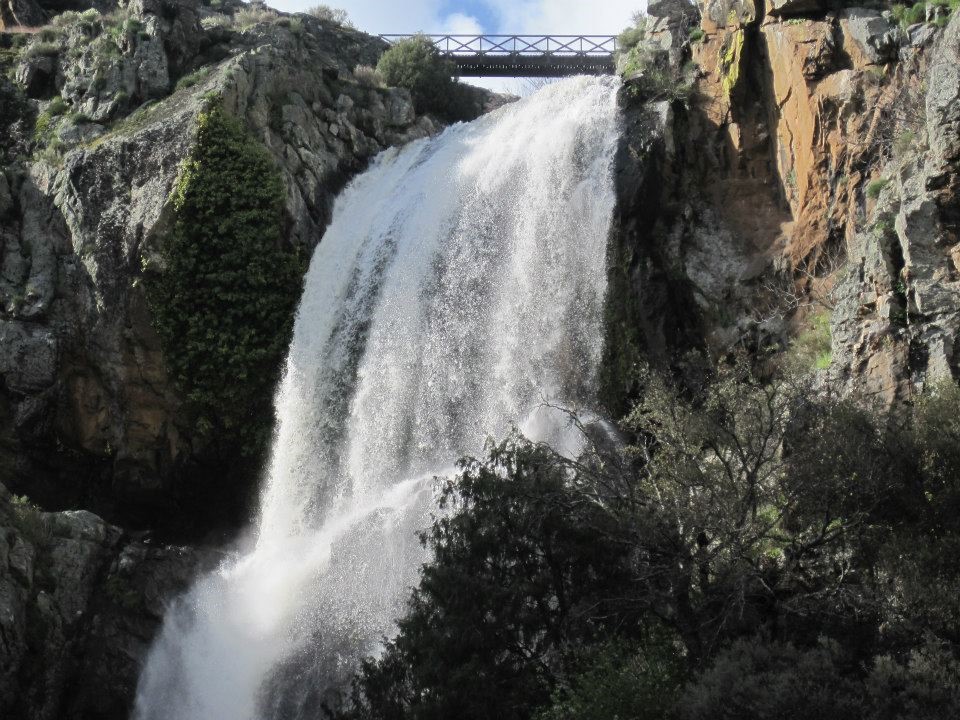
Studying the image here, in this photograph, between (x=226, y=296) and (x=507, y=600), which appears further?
(x=226, y=296)

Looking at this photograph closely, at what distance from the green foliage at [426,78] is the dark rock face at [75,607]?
60.0ft

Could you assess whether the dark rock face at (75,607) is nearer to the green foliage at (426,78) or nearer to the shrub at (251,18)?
the shrub at (251,18)

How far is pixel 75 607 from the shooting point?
726 inches

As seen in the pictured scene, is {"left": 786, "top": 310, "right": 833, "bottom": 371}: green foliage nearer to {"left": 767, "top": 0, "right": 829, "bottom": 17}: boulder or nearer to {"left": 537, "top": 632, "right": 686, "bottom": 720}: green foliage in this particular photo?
{"left": 767, "top": 0, "right": 829, "bottom": 17}: boulder

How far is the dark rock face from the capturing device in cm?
1689

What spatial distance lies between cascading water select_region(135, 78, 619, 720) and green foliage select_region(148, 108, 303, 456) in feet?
2.54

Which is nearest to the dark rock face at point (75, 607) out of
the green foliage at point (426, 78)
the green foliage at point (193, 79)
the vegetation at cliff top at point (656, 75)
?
the green foliage at point (193, 79)

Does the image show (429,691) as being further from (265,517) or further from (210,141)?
(210,141)

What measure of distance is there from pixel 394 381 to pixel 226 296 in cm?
527

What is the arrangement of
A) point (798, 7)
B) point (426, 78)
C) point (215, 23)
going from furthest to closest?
point (426, 78) → point (215, 23) → point (798, 7)

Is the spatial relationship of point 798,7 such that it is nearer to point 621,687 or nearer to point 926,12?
point 926,12

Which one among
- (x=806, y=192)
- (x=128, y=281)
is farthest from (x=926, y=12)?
(x=128, y=281)

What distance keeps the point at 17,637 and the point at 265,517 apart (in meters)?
6.16

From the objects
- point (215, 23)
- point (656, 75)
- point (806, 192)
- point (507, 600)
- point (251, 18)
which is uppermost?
point (251, 18)
